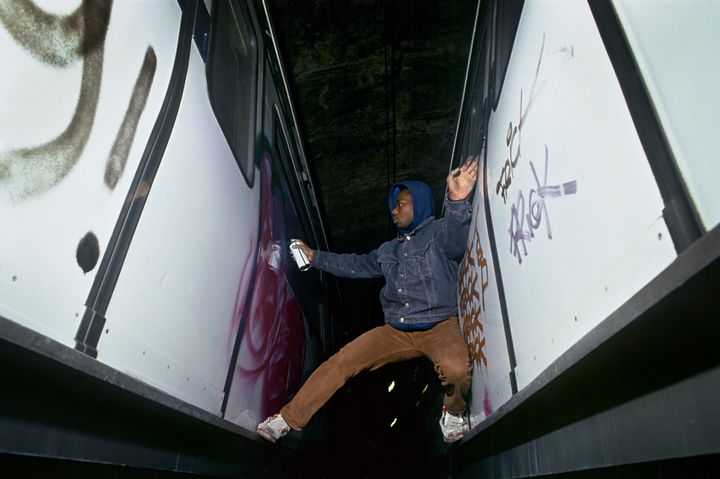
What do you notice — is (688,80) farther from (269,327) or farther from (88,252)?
(269,327)

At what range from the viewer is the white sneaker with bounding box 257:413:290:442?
309 centimetres

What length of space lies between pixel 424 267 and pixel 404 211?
63 cm

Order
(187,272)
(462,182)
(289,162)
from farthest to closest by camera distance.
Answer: (289,162) < (462,182) < (187,272)

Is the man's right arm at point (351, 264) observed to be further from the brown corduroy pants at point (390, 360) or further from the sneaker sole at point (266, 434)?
the sneaker sole at point (266, 434)

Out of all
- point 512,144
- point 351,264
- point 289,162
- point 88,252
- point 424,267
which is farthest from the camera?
point 289,162

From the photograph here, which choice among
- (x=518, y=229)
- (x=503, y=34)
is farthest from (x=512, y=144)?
(x=503, y=34)

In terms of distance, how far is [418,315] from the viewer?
11.5ft

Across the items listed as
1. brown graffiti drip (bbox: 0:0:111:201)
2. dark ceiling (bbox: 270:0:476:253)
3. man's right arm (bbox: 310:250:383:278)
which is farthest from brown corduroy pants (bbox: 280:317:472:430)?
brown graffiti drip (bbox: 0:0:111:201)

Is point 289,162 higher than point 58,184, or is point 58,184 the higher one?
point 289,162

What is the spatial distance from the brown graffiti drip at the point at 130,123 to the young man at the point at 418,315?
208cm

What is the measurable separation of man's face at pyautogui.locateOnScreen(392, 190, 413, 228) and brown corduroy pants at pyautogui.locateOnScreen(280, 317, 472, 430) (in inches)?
36.0

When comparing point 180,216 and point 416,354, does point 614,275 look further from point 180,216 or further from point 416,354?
point 416,354

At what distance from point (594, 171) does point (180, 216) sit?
4.87 ft

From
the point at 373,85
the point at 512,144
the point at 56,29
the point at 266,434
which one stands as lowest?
the point at 266,434
